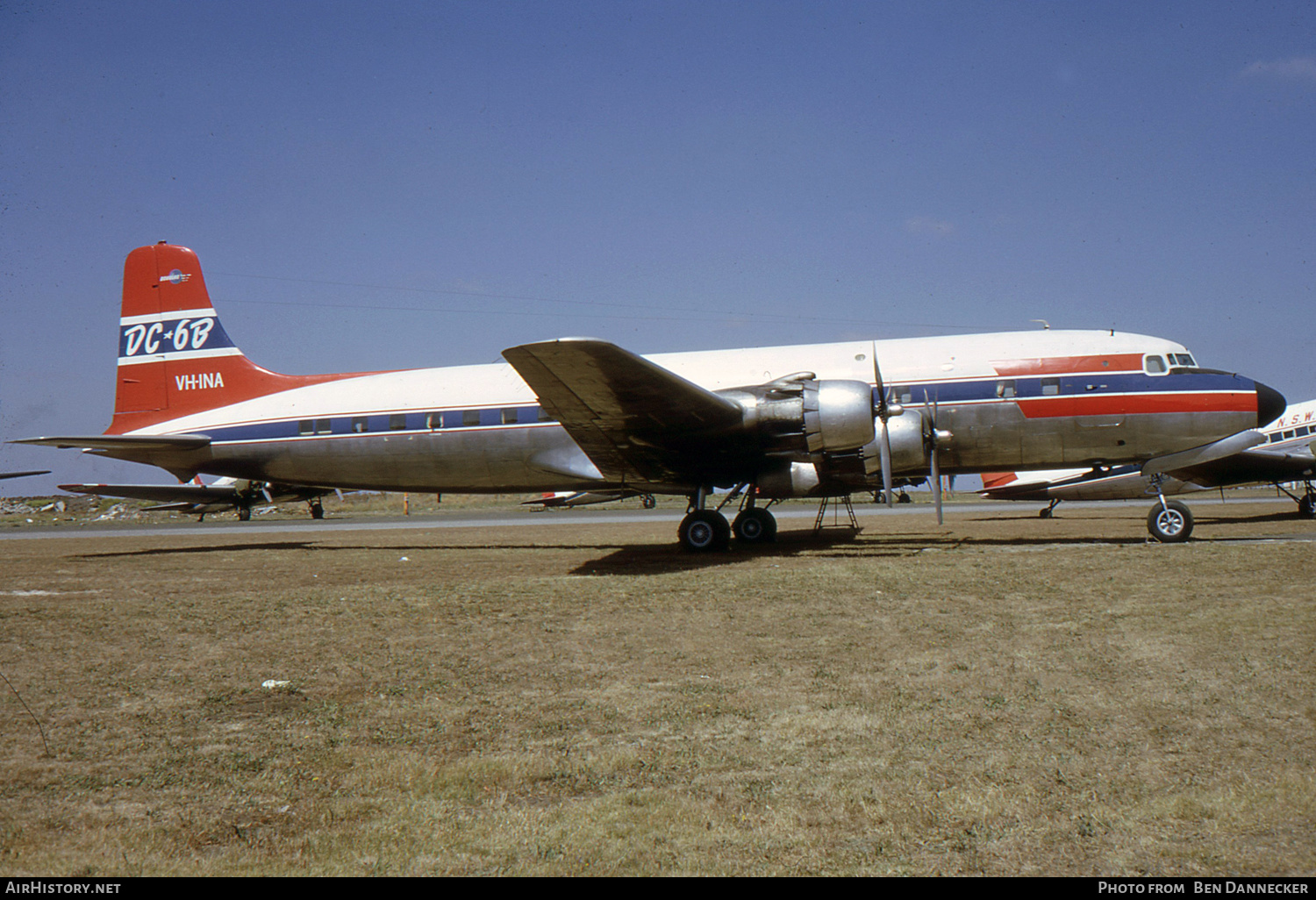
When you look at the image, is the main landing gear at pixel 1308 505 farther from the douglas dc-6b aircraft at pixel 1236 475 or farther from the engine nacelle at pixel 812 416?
the engine nacelle at pixel 812 416

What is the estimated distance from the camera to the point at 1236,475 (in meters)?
24.4

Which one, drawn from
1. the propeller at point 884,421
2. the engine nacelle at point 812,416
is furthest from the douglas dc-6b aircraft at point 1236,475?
the engine nacelle at point 812,416

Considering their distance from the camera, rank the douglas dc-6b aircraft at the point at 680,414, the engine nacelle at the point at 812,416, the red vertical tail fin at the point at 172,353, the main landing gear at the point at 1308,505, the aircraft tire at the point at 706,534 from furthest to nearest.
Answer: the main landing gear at the point at 1308,505, the red vertical tail fin at the point at 172,353, the aircraft tire at the point at 706,534, the douglas dc-6b aircraft at the point at 680,414, the engine nacelle at the point at 812,416

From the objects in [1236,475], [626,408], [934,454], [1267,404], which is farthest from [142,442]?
[1236,475]

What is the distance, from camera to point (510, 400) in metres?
16.8

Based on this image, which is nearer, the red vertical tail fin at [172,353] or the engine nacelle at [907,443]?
the engine nacelle at [907,443]

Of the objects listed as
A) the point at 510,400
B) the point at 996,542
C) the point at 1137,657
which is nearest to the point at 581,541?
the point at 510,400

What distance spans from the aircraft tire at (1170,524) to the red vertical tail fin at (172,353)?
1749 cm

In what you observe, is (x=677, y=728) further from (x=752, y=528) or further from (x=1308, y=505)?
(x=1308, y=505)

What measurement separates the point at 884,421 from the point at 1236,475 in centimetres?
1650

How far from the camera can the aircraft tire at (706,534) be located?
14836 mm

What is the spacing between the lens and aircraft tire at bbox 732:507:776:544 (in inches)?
659

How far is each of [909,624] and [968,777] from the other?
3.78 m
